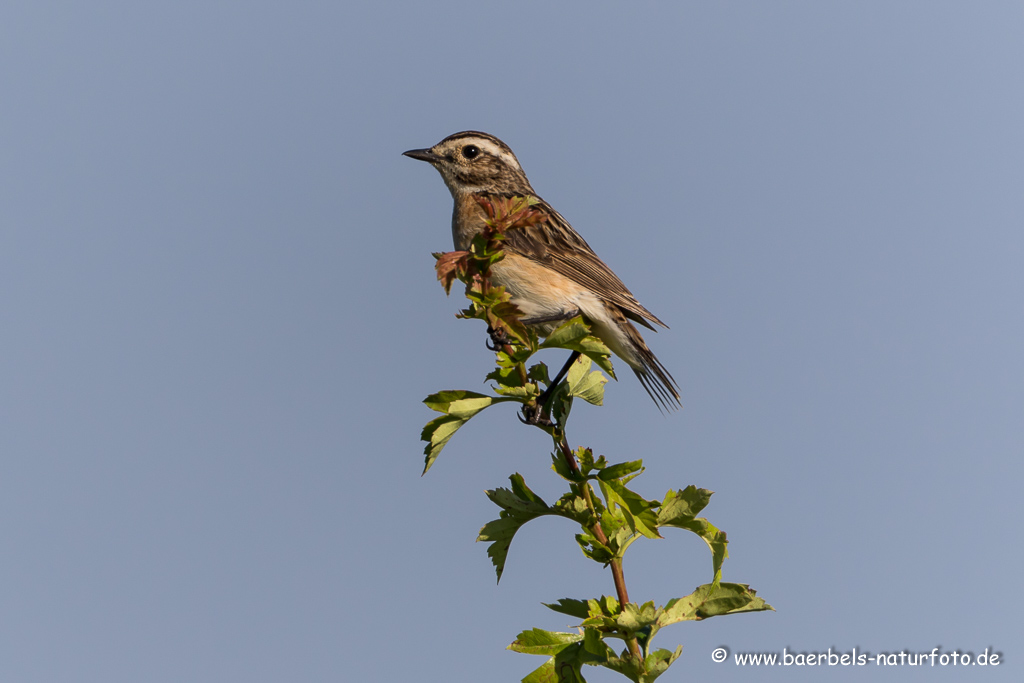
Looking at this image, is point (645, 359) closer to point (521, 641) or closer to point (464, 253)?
point (464, 253)

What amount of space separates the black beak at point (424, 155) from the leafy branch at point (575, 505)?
205 inches

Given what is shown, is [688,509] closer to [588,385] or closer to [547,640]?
[547,640]

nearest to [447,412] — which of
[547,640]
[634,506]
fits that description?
[634,506]

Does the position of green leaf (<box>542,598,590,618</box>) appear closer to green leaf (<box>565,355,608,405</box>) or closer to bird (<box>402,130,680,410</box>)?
green leaf (<box>565,355,608,405</box>)

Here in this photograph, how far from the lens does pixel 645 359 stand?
7258 millimetres

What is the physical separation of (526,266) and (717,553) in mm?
5003

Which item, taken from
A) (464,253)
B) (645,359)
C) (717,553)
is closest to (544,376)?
(464,253)

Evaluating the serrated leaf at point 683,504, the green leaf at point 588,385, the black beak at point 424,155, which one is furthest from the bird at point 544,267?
the serrated leaf at point 683,504

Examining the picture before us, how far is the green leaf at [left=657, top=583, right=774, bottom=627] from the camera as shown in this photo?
2828mm

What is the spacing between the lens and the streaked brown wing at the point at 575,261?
299 inches

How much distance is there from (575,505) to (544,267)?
4.90m

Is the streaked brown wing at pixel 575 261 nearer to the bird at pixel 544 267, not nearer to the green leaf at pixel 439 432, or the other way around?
the bird at pixel 544 267

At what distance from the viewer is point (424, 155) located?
8.70 metres

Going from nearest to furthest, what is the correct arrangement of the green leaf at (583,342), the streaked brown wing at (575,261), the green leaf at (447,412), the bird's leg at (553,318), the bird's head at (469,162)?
1. the green leaf at (583,342)
2. the green leaf at (447,412)
3. the bird's leg at (553,318)
4. the streaked brown wing at (575,261)
5. the bird's head at (469,162)
